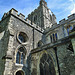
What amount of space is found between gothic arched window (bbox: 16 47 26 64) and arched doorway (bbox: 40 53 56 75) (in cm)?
200

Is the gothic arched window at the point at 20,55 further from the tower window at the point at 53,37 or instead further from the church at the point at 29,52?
the tower window at the point at 53,37

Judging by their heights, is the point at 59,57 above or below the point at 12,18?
below

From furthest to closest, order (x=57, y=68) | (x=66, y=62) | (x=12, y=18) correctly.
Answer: (x=12, y=18), (x=57, y=68), (x=66, y=62)

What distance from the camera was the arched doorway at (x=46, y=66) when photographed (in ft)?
22.6

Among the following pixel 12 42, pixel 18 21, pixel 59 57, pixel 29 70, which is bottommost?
pixel 29 70

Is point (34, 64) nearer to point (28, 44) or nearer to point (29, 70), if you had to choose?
point (29, 70)

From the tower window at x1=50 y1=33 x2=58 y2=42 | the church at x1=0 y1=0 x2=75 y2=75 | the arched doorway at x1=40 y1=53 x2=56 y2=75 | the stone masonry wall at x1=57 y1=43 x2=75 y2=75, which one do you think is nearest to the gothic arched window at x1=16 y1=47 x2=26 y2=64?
the church at x1=0 y1=0 x2=75 y2=75

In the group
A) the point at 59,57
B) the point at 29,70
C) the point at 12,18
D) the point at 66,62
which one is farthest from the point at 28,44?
the point at 66,62

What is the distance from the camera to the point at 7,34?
7.82 m

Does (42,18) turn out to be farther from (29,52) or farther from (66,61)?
(66,61)

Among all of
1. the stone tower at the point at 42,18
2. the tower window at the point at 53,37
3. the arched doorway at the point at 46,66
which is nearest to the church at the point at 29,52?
the arched doorway at the point at 46,66

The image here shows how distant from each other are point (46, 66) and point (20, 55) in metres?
2.82

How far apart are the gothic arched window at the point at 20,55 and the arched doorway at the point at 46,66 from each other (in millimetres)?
1999

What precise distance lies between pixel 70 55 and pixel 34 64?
12.8ft
